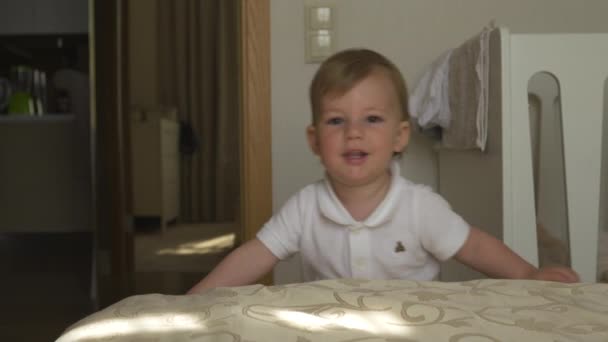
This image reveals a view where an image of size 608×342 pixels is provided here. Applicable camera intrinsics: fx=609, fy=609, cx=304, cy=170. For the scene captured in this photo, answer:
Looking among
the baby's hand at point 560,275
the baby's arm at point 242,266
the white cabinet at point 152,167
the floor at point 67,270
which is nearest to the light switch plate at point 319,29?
the baby's arm at point 242,266

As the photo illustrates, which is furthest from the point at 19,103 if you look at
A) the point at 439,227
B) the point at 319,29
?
the point at 439,227

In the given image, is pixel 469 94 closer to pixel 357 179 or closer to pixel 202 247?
pixel 357 179

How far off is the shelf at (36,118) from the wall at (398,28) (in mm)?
1750

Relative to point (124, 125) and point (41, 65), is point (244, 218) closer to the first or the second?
point (124, 125)

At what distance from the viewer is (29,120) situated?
321 centimetres

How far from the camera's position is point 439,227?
3.62 feet

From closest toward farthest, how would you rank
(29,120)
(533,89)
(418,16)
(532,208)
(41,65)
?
1. (532,208)
2. (533,89)
3. (418,16)
4. (29,120)
5. (41,65)

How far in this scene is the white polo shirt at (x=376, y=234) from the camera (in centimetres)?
111

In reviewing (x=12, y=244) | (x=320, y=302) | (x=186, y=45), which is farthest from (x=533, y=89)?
(x=186, y=45)

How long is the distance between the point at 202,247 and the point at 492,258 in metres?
3.08

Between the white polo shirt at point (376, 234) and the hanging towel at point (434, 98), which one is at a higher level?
the hanging towel at point (434, 98)

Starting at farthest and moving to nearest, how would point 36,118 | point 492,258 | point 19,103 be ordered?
point 19,103, point 36,118, point 492,258

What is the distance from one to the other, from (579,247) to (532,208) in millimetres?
139

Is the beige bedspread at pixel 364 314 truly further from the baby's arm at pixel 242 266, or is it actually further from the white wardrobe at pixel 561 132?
the white wardrobe at pixel 561 132
